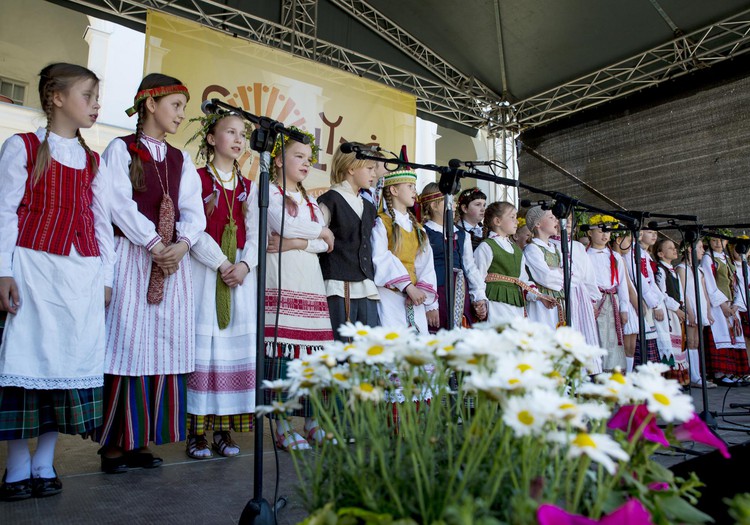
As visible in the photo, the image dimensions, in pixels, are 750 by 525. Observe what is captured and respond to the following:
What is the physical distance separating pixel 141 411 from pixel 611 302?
436 cm

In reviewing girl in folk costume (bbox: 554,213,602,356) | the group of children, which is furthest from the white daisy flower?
girl in folk costume (bbox: 554,213,602,356)

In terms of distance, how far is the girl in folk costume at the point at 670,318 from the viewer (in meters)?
5.75

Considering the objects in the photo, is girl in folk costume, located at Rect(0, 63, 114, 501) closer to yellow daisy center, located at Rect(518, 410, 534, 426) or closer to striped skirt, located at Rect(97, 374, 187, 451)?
striped skirt, located at Rect(97, 374, 187, 451)

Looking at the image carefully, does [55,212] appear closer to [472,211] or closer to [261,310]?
[261,310]

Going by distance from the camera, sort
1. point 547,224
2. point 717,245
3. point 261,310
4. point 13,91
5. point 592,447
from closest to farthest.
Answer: point 592,447 < point 261,310 < point 547,224 < point 13,91 < point 717,245

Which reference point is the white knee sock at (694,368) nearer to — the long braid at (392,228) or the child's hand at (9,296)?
the long braid at (392,228)

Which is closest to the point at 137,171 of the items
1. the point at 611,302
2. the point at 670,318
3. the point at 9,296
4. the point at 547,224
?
the point at 9,296

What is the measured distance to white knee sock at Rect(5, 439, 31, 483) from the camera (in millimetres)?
1912

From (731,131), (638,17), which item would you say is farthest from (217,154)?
(731,131)

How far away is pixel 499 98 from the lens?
24.7ft

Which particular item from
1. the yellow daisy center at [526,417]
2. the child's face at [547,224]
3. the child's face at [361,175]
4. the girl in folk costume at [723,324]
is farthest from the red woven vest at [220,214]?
the girl in folk costume at [723,324]

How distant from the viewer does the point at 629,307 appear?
5371 millimetres

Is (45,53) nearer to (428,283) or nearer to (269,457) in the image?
(428,283)

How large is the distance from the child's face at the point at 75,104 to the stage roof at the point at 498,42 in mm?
3409
